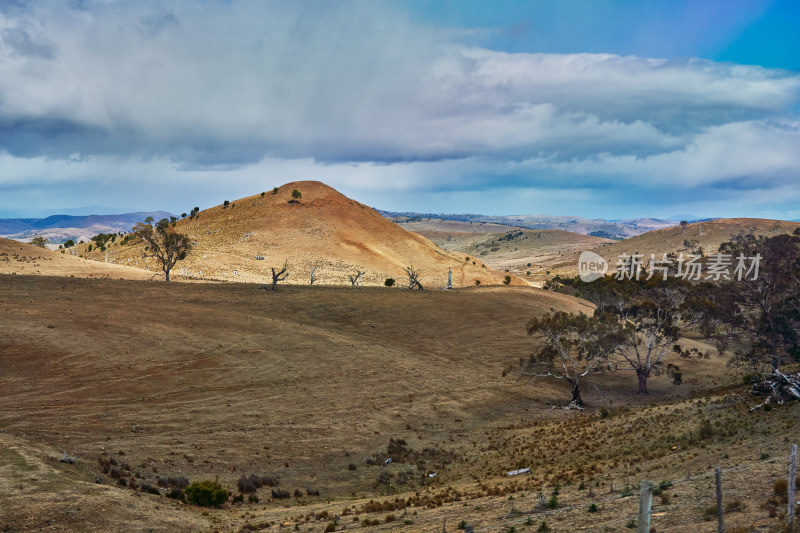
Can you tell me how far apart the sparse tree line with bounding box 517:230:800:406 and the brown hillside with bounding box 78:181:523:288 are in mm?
47791

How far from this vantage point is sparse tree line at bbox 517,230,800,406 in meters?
44.0

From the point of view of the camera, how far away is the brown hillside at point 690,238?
162 metres

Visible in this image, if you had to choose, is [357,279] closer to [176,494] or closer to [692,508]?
[176,494]

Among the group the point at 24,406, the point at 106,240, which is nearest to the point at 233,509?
the point at 24,406

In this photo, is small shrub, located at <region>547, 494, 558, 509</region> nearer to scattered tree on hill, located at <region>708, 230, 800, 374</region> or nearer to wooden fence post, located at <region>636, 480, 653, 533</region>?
wooden fence post, located at <region>636, 480, 653, 533</region>

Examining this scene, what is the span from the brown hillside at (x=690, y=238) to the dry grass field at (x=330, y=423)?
120 meters

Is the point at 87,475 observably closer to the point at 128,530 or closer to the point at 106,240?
the point at 128,530

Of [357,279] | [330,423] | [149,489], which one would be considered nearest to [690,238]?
[357,279]

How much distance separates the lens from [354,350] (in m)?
48.0

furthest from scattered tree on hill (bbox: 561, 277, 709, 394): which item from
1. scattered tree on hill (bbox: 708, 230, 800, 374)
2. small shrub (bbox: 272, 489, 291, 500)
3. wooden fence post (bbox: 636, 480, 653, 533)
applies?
wooden fence post (bbox: 636, 480, 653, 533)

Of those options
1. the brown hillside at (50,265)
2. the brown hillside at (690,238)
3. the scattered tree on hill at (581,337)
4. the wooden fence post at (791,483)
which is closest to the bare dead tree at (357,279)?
the brown hillside at (50,265)

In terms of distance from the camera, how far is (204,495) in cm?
2147

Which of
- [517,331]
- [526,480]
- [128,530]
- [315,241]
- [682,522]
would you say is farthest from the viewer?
[315,241]

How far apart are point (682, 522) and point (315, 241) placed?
113195 mm
